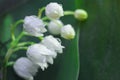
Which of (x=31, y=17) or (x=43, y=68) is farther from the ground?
(x=31, y=17)

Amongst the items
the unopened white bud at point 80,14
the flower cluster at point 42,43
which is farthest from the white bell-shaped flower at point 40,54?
the unopened white bud at point 80,14

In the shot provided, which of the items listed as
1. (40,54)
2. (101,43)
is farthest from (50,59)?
(101,43)

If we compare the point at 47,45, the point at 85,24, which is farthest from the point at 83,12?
the point at 47,45

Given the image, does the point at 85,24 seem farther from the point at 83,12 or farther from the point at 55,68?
the point at 55,68

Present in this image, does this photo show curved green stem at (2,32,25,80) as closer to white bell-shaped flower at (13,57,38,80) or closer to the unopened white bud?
white bell-shaped flower at (13,57,38,80)

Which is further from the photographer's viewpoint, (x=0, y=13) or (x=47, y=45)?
(x=0, y=13)

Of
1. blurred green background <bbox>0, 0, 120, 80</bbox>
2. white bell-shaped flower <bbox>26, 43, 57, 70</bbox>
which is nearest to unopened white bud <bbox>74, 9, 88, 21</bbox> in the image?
blurred green background <bbox>0, 0, 120, 80</bbox>

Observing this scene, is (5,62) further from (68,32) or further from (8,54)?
(68,32)
